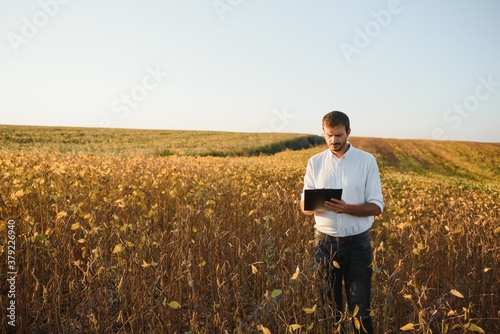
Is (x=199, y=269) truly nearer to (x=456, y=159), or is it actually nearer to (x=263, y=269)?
(x=263, y=269)

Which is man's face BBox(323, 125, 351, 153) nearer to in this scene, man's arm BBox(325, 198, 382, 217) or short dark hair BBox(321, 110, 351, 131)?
short dark hair BBox(321, 110, 351, 131)

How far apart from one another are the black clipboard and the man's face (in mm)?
325

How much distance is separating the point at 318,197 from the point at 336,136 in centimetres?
44

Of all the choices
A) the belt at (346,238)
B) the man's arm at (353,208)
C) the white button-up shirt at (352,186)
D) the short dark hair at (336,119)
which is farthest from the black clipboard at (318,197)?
the short dark hair at (336,119)

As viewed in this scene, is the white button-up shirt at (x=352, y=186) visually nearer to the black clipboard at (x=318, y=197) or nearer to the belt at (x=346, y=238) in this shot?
the belt at (x=346, y=238)

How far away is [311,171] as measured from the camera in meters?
2.98

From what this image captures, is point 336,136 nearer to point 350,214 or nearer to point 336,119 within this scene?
point 336,119

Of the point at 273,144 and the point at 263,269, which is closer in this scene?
the point at 263,269

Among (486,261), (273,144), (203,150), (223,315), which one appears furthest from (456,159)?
(223,315)

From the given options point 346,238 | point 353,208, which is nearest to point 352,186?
point 353,208

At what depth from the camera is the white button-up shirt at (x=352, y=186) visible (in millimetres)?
2721

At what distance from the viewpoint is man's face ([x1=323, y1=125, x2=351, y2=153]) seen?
2.66m

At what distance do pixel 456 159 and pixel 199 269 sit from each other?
121ft

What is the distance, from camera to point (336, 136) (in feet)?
8.77
